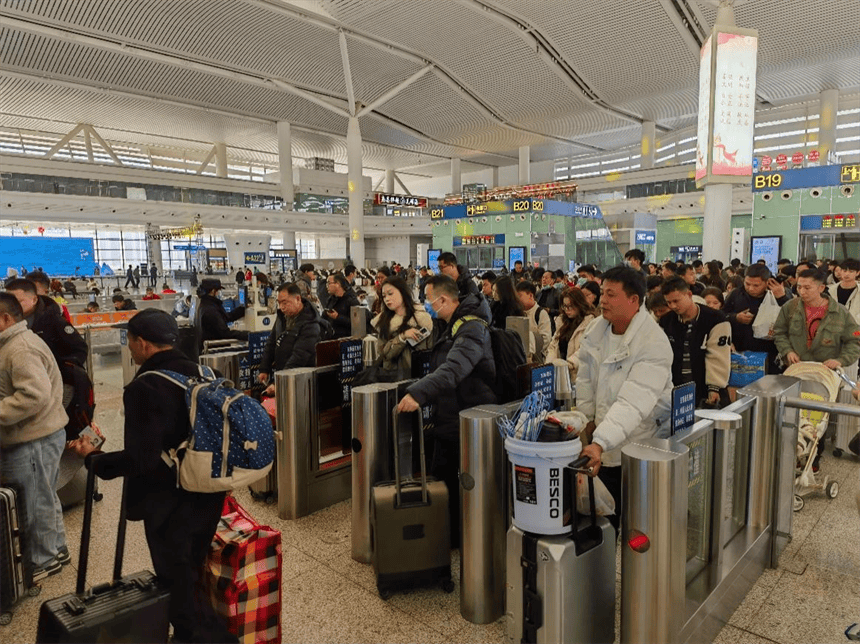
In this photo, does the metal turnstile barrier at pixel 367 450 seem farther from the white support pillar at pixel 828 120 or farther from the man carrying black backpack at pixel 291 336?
the white support pillar at pixel 828 120

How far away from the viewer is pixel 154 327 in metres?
2.31

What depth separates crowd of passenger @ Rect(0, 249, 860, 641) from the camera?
2.29 meters

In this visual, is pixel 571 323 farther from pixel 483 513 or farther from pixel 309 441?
pixel 483 513

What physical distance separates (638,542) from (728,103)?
1240 cm

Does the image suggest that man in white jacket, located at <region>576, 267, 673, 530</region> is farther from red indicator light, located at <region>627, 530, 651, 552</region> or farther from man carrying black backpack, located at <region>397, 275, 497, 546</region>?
man carrying black backpack, located at <region>397, 275, 497, 546</region>

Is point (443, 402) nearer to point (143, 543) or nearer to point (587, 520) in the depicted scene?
point (587, 520)

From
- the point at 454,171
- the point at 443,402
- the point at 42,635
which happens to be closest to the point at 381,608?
the point at 443,402

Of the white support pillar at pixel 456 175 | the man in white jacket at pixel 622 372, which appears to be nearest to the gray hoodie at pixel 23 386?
the man in white jacket at pixel 622 372

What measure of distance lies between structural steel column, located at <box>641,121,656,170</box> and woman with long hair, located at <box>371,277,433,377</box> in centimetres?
3359

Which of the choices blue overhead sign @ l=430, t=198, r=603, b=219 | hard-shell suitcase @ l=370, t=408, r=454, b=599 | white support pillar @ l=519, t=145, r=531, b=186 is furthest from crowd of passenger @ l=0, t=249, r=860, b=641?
white support pillar @ l=519, t=145, r=531, b=186

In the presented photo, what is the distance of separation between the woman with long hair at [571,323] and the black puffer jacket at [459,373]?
57.1 inches

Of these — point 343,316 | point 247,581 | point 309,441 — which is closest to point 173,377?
point 247,581

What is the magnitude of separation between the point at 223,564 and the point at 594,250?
21947 mm

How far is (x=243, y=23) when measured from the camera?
21.2 m
